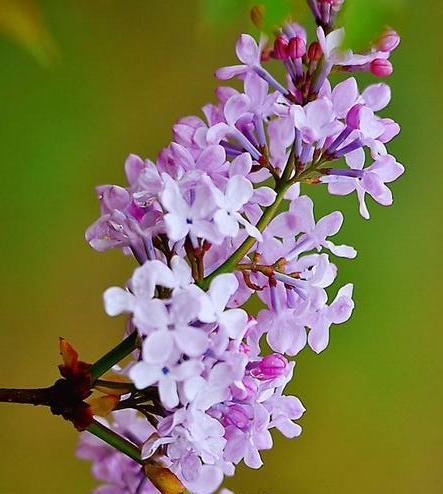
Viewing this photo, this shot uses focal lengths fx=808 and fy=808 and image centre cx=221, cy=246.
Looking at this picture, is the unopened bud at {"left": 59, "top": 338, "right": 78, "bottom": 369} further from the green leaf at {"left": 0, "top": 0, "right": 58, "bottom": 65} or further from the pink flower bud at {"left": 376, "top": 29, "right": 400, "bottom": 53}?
the green leaf at {"left": 0, "top": 0, "right": 58, "bottom": 65}

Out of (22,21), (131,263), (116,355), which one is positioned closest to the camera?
(116,355)

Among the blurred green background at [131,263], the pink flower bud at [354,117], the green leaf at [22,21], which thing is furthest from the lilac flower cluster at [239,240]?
the blurred green background at [131,263]

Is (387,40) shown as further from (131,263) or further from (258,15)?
(131,263)

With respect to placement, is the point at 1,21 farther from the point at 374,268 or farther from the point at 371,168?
the point at 374,268

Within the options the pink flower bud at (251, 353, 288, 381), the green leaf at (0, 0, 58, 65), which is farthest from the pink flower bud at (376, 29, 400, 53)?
the green leaf at (0, 0, 58, 65)

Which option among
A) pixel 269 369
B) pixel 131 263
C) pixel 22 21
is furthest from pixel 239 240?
pixel 131 263

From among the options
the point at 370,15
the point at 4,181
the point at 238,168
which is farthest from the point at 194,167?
the point at 4,181
